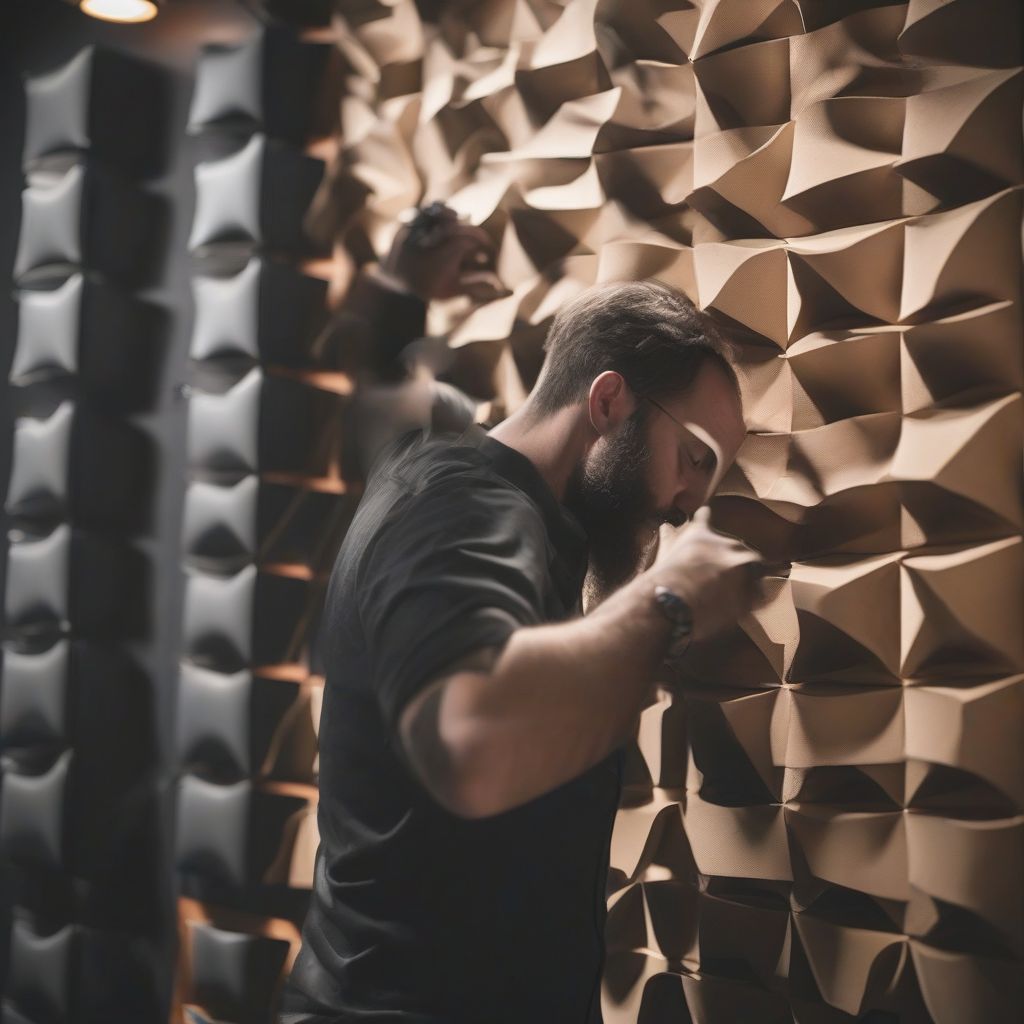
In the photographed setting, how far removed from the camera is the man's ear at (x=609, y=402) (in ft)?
3.44

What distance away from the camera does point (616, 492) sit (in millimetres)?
1061

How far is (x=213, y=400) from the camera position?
1.62m

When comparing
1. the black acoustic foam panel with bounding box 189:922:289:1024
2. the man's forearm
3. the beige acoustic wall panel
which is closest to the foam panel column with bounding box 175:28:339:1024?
the black acoustic foam panel with bounding box 189:922:289:1024

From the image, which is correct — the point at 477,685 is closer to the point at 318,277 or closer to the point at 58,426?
the point at 318,277

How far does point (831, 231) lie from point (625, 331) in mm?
→ 264

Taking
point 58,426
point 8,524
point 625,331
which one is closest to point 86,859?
point 8,524

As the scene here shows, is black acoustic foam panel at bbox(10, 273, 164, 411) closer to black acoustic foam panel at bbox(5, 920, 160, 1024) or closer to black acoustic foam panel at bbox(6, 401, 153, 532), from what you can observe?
black acoustic foam panel at bbox(6, 401, 153, 532)

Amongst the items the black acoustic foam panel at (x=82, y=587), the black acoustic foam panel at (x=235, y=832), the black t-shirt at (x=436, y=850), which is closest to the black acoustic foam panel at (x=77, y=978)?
the black acoustic foam panel at (x=235, y=832)

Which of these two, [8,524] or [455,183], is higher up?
[455,183]

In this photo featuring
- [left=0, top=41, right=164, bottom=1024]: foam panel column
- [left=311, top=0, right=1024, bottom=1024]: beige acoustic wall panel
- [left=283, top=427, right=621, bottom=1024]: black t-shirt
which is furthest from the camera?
[left=0, top=41, right=164, bottom=1024]: foam panel column

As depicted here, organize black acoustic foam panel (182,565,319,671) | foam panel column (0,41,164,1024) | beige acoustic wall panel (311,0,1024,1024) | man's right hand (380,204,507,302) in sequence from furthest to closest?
foam panel column (0,41,164,1024), black acoustic foam panel (182,565,319,671), man's right hand (380,204,507,302), beige acoustic wall panel (311,0,1024,1024)

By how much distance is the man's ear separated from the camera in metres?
1.05

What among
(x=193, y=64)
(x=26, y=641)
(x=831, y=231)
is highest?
(x=193, y=64)

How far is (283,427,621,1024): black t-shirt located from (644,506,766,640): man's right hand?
0.11m
